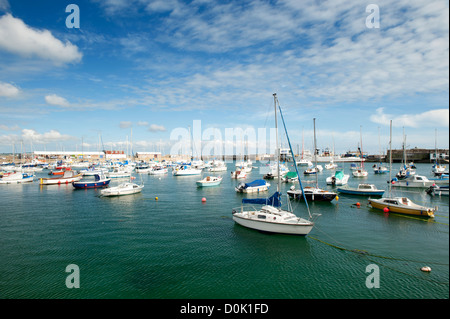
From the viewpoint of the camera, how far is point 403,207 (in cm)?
3088

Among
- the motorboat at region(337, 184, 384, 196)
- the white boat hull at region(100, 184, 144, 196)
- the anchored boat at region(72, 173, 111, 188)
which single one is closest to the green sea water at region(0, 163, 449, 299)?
the motorboat at region(337, 184, 384, 196)

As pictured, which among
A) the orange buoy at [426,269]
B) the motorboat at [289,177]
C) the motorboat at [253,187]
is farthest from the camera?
the motorboat at [289,177]

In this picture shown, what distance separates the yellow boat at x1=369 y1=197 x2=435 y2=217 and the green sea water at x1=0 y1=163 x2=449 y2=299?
1227 mm

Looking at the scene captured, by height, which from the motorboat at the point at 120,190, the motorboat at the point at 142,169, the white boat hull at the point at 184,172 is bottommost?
the motorboat at the point at 120,190

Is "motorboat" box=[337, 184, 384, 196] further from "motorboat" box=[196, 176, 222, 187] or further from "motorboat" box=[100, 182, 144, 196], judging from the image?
"motorboat" box=[100, 182, 144, 196]

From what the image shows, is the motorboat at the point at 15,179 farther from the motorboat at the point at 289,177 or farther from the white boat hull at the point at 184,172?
the motorboat at the point at 289,177

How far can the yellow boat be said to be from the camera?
2927 centimetres

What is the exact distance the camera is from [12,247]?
74.4ft

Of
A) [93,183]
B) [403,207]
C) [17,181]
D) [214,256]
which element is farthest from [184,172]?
[214,256]

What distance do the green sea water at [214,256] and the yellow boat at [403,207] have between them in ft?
4.02

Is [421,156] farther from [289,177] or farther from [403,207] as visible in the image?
[403,207]

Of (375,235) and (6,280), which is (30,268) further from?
(375,235)

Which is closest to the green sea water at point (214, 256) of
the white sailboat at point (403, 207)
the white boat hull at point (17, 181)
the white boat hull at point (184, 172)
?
the white sailboat at point (403, 207)

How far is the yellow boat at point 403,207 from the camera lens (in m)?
29.3
